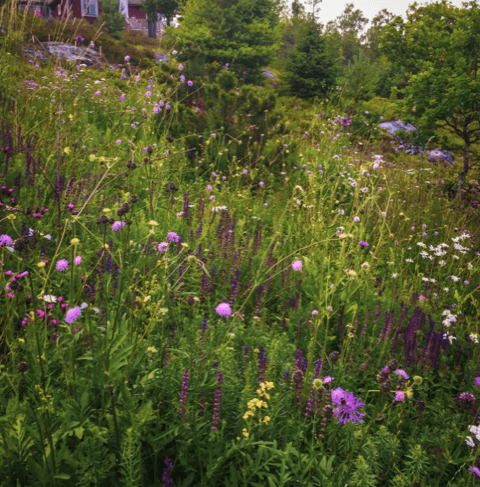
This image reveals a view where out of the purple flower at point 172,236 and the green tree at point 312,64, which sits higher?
the green tree at point 312,64

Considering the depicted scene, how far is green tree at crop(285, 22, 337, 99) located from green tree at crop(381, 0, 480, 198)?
531cm

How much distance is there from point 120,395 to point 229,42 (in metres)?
11.3

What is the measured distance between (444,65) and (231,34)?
722cm

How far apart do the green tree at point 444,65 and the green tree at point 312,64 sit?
5306mm

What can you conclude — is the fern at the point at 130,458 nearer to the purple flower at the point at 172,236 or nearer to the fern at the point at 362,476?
the fern at the point at 362,476

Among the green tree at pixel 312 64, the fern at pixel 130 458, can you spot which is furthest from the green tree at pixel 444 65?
the fern at pixel 130 458

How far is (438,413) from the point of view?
1774mm

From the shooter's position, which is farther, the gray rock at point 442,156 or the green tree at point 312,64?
the green tree at point 312,64

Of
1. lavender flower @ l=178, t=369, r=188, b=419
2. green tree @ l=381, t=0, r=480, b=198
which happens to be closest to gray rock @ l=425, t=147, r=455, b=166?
green tree @ l=381, t=0, r=480, b=198

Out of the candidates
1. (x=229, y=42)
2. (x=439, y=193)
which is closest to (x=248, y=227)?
(x=439, y=193)

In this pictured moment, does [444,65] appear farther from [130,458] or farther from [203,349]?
[130,458]

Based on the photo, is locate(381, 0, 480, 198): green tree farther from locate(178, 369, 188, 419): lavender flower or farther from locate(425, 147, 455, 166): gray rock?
locate(178, 369, 188, 419): lavender flower

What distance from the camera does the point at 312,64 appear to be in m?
11.6

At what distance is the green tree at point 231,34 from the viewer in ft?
34.8
